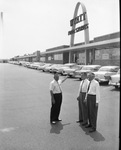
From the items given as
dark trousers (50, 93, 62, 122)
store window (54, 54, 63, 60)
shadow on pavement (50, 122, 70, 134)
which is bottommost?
shadow on pavement (50, 122, 70, 134)

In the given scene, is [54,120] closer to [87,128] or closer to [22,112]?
[87,128]

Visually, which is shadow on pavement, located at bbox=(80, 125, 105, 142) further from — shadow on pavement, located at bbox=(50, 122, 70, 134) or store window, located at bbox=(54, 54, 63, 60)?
store window, located at bbox=(54, 54, 63, 60)

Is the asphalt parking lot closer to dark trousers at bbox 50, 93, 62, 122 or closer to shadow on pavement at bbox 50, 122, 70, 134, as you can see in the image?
shadow on pavement at bbox 50, 122, 70, 134

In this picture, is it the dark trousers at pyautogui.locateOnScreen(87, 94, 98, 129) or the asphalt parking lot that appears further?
the dark trousers at pyautogui.locateOnScreen(87, 94, 98, 129)

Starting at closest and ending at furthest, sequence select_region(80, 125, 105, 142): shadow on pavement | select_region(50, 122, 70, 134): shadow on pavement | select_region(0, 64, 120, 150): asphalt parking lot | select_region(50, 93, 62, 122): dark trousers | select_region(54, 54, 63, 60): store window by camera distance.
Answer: select_region(0, 64, 120, 150): asphalt parking lot
select_region(80, 125, 105, 142): shadow on pavement
select_region(50, 122, 70, 134): shadow on pavement
select_region(50, 93, 62, 122): dark trousers
select_region(54, 54, 63, 60): store window

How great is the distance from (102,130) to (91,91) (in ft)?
3.12

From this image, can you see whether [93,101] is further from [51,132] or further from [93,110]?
[51,132]

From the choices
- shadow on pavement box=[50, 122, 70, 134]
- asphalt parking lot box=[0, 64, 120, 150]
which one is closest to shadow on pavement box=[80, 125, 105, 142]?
asphalt parking lot box=[0, 64, 120, 150]

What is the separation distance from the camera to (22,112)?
5.85m

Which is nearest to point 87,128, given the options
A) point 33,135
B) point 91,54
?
point 33,135

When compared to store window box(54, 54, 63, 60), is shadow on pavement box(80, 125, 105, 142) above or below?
below

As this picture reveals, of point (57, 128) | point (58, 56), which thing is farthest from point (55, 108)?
point (58, 56)

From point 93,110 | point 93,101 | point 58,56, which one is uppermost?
point 58,56

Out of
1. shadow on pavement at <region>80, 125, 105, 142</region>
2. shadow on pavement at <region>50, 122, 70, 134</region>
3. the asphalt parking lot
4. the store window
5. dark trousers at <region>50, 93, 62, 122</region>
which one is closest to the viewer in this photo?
the asphalt parking lot
